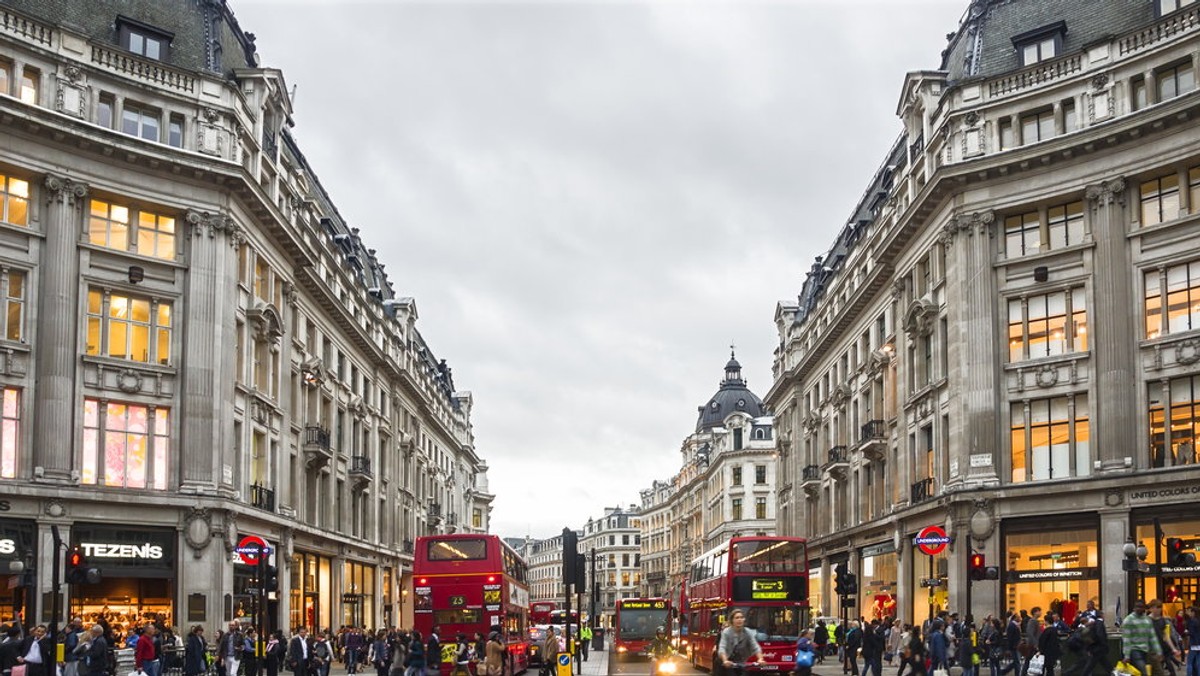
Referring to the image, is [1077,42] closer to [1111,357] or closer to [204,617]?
[1111,357]

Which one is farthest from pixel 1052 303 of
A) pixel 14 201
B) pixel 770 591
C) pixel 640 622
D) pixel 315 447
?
pixel 14 201

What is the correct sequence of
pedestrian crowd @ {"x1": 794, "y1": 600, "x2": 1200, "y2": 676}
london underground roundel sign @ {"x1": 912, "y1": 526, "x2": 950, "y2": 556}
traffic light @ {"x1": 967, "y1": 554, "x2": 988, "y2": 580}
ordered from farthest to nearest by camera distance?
london underground roundel sign @ {"x1": 912, "y1": 526, "x2": 950, "y2": 556} < traffic light @ {"x1": 967, "y1": 554, "x2": 988, "y2": 580} < pedestrian crowd @ {"x1": 794, "y1": 600, "x2": 1200, "y2": 676}

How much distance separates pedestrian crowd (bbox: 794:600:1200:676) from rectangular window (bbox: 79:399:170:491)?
21486 mm

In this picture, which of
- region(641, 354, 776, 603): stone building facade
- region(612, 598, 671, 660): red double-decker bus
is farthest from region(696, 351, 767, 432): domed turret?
region(612, 598, 671, 660): red double-decker bus

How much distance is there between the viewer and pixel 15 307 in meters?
39.6

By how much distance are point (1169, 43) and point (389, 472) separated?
51.2m

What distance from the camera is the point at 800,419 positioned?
269 feet

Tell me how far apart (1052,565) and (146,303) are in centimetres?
2989

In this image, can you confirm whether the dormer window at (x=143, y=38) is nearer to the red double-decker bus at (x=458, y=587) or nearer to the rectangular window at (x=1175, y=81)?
the red double-decker bus at (x=458, y=587)

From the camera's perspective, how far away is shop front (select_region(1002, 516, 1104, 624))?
4094cm

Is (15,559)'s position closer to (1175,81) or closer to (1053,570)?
(1053,570)

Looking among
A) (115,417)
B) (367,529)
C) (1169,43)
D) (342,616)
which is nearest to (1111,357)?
(1169,43)

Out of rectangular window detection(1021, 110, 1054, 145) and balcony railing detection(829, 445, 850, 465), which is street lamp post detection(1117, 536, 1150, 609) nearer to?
rectangular window detection(1021, 110, 1054, 145)

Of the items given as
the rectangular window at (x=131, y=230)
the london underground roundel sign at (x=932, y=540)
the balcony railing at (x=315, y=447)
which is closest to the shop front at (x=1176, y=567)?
the london underground roundel sign at (x=932, y=540)
